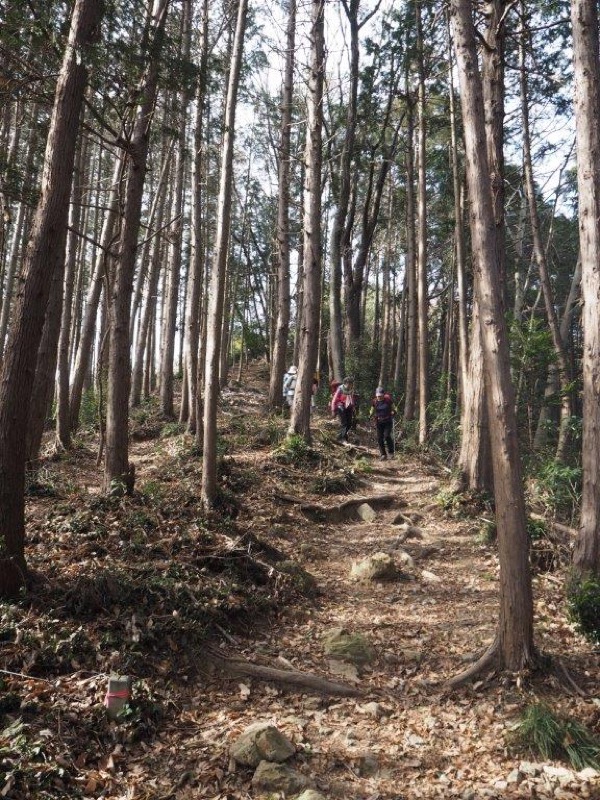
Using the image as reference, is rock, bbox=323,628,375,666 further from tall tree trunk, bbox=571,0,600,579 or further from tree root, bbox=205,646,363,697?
tall tree trunk, bbox=571,0,600,579

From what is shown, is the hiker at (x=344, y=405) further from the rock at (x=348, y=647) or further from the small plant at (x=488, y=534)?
the rock at (x=348, y=647)

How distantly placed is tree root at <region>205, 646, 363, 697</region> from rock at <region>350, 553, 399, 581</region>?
241 centimetres

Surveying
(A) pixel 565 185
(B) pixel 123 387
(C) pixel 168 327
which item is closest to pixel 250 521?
(B) pixel 123 387

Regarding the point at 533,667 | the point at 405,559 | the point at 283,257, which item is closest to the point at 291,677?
the point at 533,667

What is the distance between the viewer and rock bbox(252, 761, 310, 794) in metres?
3.61

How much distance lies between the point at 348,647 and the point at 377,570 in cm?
188

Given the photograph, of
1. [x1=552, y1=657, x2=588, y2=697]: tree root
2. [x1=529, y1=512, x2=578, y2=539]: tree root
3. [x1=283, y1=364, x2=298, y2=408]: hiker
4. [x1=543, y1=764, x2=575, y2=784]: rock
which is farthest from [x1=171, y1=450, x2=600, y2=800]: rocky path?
[x1=283, y1=364, x2=298, y2=408]: hiker

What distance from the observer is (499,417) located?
482cm

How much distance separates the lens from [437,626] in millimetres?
6113

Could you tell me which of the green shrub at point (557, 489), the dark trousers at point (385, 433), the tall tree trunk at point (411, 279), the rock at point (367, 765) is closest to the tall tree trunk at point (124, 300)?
the rock at point (367, 765)

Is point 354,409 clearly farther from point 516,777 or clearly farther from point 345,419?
point 516,777

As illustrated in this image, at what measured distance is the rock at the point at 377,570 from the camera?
7.30 m

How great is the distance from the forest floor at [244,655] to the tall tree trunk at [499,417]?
375 millimetres

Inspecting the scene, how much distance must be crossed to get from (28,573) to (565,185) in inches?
767
